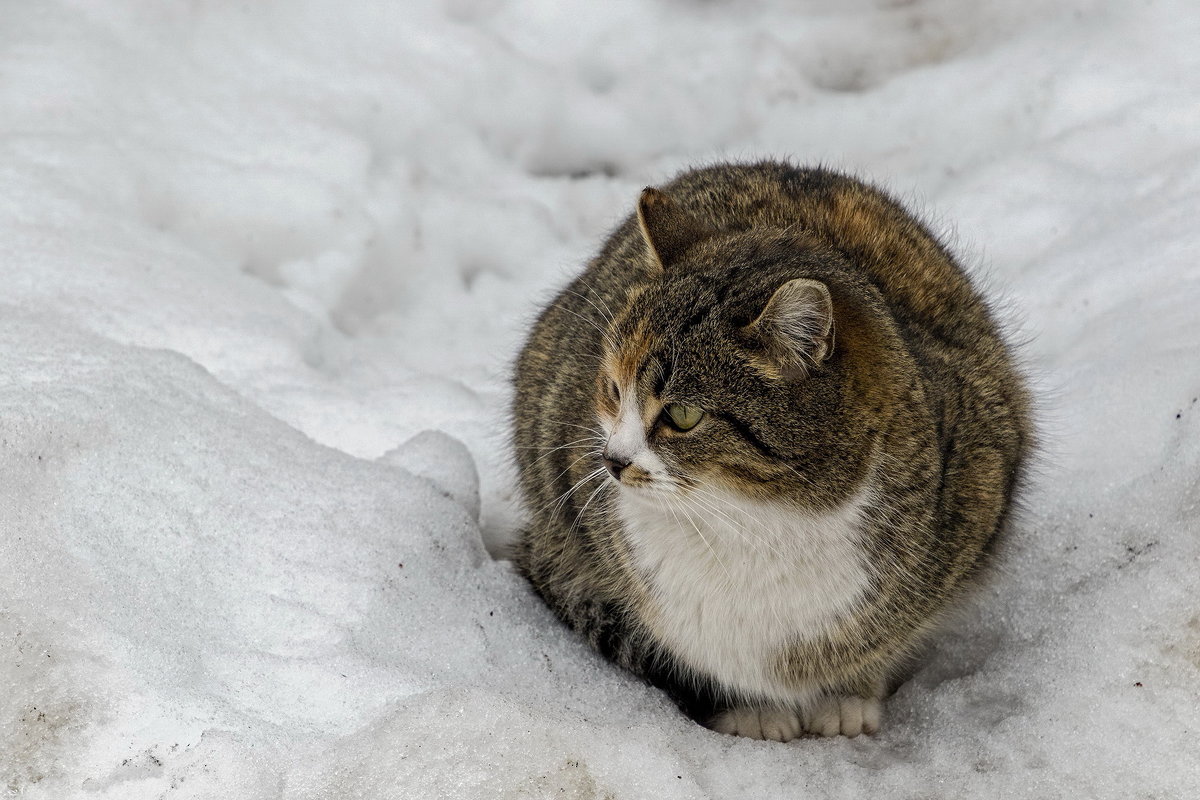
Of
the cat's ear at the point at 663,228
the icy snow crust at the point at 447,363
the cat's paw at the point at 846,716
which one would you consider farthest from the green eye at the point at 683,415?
the cat's paw at the point at 846,716

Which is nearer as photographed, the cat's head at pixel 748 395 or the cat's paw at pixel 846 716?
the cat's head at pixel 748 395

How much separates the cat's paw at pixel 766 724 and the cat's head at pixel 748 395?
82 cm

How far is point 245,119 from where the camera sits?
5.75 metres

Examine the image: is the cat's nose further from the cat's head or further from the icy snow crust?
the icy snow crust

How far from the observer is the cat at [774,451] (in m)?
2.89

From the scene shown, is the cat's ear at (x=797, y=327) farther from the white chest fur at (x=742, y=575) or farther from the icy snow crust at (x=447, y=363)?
the icy snow crust at (x=447, y=363)

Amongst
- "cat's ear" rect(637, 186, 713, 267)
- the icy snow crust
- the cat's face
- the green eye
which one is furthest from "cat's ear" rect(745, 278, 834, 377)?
the icy snow crust

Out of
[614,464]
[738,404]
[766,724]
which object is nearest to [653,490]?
[614,464]

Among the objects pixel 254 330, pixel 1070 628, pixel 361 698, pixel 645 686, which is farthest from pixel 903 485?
pixel 254 330

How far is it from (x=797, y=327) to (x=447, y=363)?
2.63 metres

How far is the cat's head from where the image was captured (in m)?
2.86

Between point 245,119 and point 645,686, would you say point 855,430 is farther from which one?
point 245,119

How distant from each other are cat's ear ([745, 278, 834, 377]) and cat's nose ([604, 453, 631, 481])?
0.42 metres

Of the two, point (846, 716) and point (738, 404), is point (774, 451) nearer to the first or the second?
point (738, 404)
